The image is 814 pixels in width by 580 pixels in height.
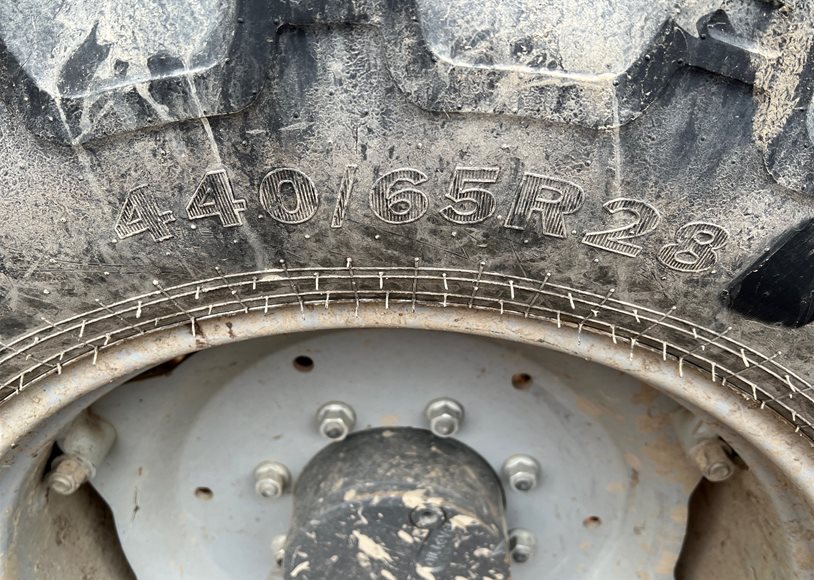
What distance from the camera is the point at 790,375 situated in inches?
32.3

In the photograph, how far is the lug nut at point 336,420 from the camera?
3.72 feet

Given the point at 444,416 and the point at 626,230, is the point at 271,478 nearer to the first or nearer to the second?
the point at 444,416

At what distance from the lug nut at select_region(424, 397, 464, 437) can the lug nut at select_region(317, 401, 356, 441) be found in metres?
0.11

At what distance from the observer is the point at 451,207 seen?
29.3 inches

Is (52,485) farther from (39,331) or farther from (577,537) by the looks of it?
(577,537)

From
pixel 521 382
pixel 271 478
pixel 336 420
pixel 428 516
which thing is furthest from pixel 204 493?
pixel 521 382

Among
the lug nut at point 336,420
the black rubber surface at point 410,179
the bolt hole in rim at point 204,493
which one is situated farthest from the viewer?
the bolt hole in rim at point 204,493

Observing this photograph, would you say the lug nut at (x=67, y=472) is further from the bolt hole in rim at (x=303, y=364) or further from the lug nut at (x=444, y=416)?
the lug nut at (x=444, y=416)

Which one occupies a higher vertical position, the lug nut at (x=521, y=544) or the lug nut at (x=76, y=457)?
the lug nut at (x=76, y=457)

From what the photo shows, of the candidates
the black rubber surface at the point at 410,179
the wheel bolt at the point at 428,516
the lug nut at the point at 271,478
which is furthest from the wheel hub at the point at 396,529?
the black rubber surface at the point at 410,179

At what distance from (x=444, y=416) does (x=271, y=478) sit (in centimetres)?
28

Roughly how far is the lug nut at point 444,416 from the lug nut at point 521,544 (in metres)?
0.21

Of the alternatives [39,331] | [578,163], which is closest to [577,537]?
[578,163]

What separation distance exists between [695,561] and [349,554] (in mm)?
606
